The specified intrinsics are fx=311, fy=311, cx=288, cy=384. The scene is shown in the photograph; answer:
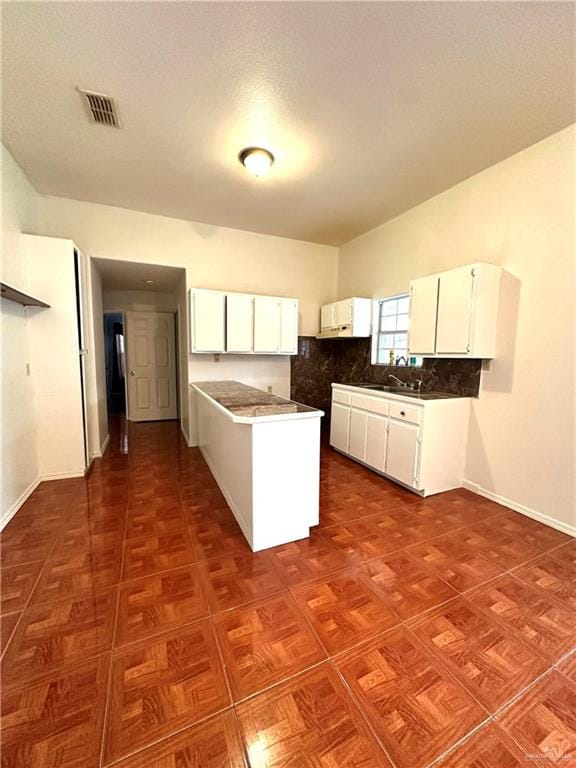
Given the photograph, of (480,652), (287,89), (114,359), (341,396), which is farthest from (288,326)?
(114,359)

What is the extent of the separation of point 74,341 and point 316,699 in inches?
137

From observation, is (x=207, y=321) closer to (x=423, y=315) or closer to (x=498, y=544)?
(x=423, y=315)

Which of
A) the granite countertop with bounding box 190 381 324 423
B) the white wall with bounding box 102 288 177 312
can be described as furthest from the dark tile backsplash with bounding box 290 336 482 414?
the white wall with bounding box 102 288 177 312

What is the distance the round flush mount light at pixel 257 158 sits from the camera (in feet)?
8.53

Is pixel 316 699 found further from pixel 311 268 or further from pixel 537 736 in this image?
pixel 311 268

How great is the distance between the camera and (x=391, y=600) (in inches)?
66.7

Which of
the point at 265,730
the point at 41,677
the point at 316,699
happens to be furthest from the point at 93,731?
the point at 316,699

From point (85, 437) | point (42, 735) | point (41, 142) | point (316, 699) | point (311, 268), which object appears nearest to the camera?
point (42, 735)

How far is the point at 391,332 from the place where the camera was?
423cm

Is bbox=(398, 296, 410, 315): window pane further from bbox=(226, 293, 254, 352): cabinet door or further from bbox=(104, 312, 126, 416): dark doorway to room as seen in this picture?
bbox=(104, 312, 126, 416): dark doorway to room

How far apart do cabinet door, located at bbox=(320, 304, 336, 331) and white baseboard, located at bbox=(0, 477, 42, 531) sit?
3.97 m

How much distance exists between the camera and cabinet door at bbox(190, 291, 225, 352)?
12.6 feet

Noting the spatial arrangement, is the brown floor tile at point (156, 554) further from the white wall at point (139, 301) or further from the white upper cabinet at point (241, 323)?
the white wall at point (139, 301)

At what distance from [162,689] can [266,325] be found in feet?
11.8
